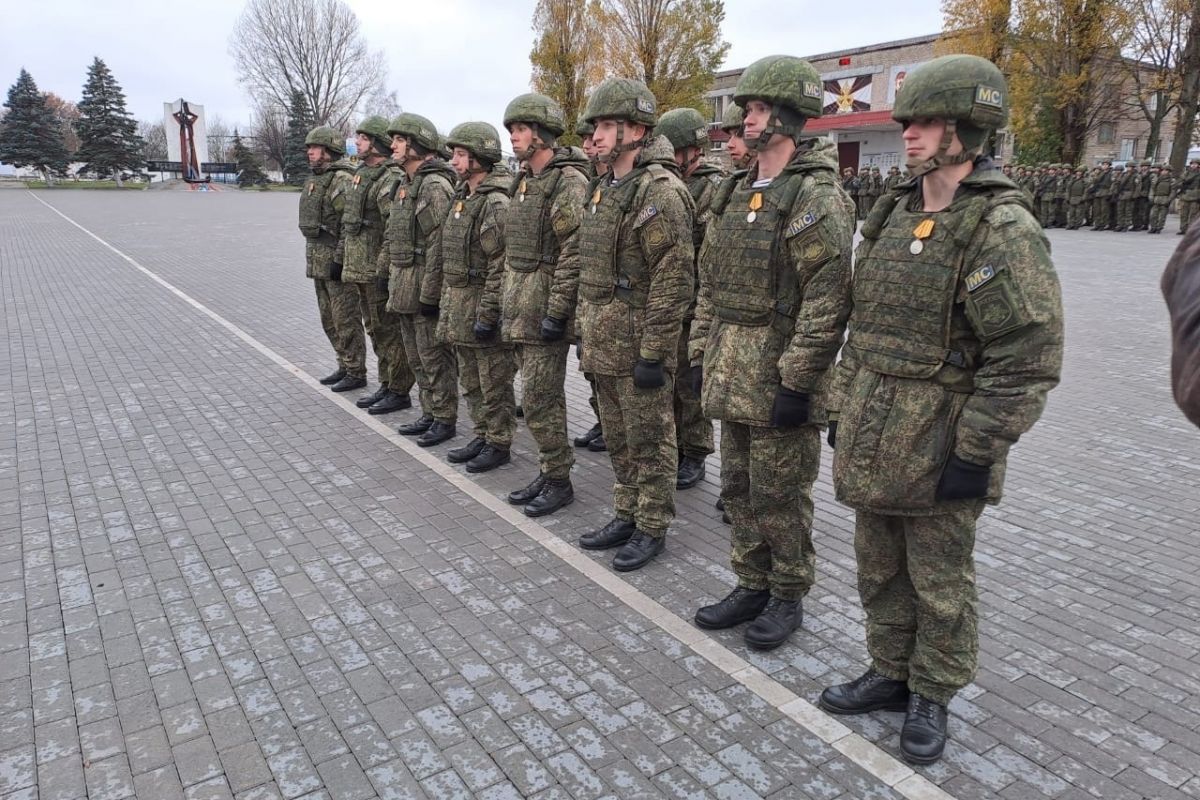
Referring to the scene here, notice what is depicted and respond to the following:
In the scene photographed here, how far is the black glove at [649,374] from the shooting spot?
165 inches

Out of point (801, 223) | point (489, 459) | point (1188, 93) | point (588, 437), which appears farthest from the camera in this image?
point (1188, 93)

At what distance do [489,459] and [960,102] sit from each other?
156 inches

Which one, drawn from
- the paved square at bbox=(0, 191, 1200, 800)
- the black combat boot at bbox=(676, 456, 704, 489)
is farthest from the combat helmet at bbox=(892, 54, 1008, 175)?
the black combat boot at bbox=(676, 456, 704, 489)

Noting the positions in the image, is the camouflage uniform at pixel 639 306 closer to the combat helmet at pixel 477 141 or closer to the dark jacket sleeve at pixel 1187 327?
the combat helmet at pixel 477 141

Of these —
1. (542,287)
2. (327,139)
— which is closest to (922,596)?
(542,287)

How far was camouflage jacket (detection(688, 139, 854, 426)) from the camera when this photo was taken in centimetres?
330

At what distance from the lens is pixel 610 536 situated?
4637mm

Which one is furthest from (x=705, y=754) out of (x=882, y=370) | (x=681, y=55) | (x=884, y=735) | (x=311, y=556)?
(x=681, y=55)

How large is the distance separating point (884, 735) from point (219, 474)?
4.58 metres

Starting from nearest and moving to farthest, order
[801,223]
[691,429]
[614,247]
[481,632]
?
[801,223] → [481,632] → [614,247] → [691,429]

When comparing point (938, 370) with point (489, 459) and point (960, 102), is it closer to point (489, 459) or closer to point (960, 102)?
point (960, 102)

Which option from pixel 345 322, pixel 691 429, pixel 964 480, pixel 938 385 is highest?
pixel 938 385

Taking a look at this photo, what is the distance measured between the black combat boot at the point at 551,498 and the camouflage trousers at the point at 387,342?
2.54 metres

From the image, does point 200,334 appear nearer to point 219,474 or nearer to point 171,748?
point 219,474
